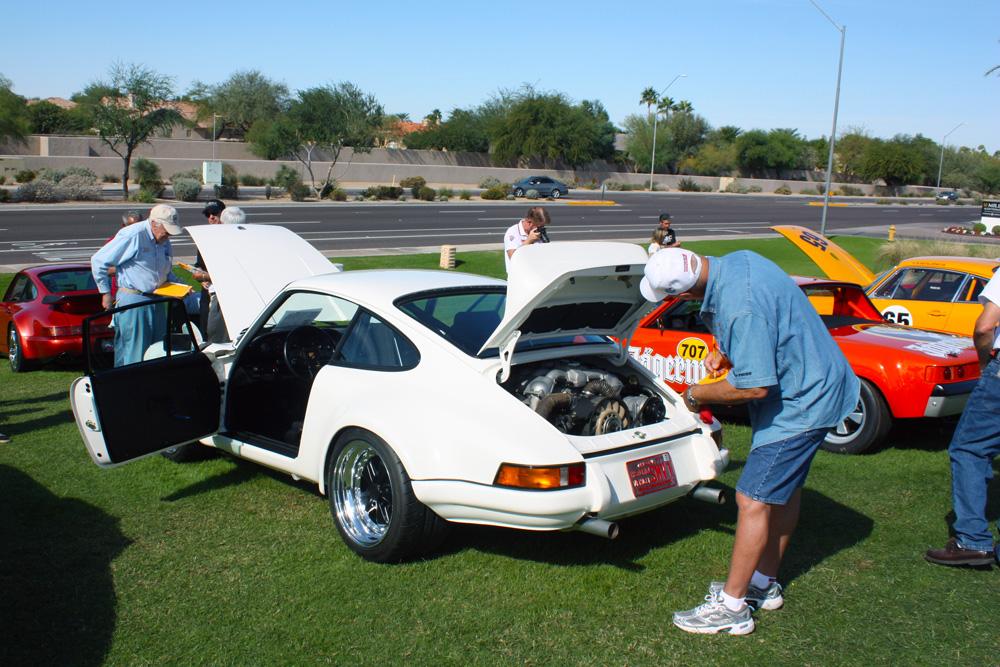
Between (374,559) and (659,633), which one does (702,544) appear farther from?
(374,559)

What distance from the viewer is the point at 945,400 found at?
6.61 m

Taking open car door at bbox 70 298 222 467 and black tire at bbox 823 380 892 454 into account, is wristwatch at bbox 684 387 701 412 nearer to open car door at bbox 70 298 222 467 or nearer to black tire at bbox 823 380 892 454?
black tire at bbox 823 380 892 454

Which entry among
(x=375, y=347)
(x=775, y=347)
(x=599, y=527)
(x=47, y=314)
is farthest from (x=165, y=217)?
(x=775, y=347)

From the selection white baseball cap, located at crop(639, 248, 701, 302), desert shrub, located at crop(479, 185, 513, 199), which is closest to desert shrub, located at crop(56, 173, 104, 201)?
desert shrub, located at crop(479, 185, 513, 199)

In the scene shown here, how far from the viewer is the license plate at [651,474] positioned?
4488 mm

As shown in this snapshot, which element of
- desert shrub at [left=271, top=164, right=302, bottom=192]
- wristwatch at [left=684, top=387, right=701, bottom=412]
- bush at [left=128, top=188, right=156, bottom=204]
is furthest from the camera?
desert shrub at [left=271, top=164, right=302, bottom=192]

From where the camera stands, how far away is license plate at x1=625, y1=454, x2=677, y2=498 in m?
4.49

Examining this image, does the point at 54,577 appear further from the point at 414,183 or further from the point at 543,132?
the point at 543,132

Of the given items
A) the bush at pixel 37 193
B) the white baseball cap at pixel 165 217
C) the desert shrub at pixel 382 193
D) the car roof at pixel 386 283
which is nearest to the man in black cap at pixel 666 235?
the white baseball cap at pixel 165 217

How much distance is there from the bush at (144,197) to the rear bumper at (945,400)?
35602mm

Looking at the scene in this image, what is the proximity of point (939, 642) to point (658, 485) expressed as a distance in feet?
4.63

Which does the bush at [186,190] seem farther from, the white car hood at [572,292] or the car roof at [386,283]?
the white car hood at [572,292]

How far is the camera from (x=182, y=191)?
128 ft

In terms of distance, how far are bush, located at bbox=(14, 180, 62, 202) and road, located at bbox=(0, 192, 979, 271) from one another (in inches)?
108
